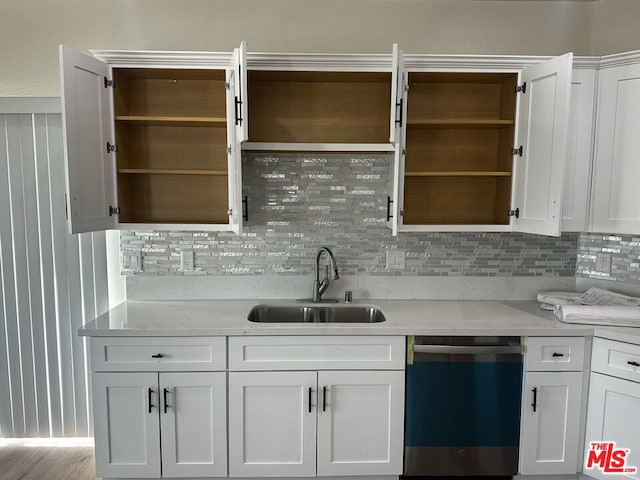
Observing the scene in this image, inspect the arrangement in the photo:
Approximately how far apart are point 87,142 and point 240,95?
2.50 ft

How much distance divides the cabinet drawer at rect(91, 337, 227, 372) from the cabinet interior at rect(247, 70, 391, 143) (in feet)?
3.79

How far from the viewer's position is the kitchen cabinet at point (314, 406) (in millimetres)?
1949

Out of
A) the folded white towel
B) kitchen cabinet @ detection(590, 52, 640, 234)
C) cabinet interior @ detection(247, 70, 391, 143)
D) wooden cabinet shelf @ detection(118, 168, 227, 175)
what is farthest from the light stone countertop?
cabinet interior @ detection(247, 70, 391, 143)

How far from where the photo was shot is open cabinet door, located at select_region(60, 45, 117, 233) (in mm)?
1854

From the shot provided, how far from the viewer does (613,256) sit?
2377 millimetres

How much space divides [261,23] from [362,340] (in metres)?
1.83

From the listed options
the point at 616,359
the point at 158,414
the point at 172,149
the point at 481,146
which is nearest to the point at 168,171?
the point at 172,149

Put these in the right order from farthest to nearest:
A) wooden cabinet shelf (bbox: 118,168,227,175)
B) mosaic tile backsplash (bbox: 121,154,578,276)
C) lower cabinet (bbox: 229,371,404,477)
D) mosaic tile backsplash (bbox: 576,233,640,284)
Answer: mosaic tile backsplash (bbox: 121,154,578,276)
mosaic tile backsplash (bbox: 576,233,640,284)
wooden cabinet shelf (bbox: 118,168,227,175)
lower cabinet (bbox: 229,371,404,477)

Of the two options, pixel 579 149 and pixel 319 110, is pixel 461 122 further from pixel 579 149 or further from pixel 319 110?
pixel 319 110

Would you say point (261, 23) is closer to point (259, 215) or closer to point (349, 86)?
point (349, 86)

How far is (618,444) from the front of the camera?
1.94m

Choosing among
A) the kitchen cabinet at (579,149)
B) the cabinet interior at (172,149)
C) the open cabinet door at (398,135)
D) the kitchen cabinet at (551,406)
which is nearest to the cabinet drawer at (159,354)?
the cabinet interior at (172,149)

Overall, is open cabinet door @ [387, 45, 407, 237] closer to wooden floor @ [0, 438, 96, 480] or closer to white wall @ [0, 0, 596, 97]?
white wall @ [0, 0, 596, 97]

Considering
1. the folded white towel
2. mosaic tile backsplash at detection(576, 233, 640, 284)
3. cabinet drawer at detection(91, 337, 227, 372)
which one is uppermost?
mosaic tile backsplash at detection(576, 233, 640, 284)
